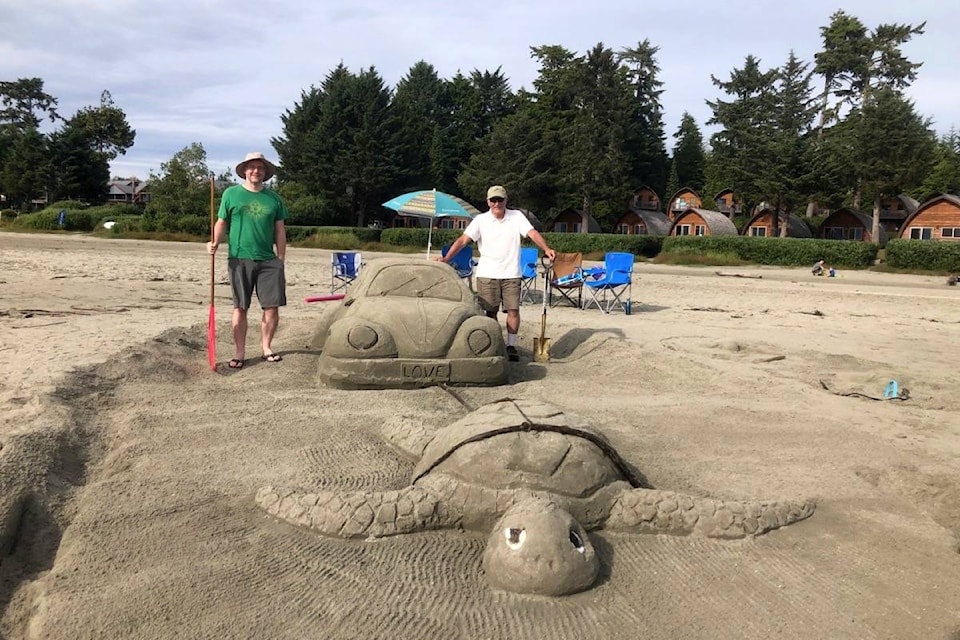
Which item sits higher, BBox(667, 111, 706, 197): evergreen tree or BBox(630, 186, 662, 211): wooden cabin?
BBox(667, 111, 706, 197): evergreen tree

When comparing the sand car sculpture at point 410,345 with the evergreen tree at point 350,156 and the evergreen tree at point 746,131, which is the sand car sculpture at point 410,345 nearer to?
the evergreen tree at point 746,131

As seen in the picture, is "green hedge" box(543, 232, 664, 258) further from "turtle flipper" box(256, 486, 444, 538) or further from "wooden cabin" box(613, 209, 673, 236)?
"turtle flipper" box(256, 486, 444, 538)

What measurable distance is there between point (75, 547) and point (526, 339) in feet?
20.7

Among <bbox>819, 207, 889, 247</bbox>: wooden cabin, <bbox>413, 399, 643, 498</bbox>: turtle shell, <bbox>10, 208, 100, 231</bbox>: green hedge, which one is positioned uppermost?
<bbox>819, 207, 889, 247</bbox>: wooden cabin

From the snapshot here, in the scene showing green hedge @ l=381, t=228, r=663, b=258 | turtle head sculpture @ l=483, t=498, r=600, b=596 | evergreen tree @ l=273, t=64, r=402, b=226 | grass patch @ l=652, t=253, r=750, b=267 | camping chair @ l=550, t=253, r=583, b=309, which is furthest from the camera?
evergreen tree @ l=273, t=64, r=402, b=226

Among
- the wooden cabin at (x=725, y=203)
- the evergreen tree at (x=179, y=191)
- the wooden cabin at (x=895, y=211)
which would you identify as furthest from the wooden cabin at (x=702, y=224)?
the evergreen tree at (x=179, y=191)

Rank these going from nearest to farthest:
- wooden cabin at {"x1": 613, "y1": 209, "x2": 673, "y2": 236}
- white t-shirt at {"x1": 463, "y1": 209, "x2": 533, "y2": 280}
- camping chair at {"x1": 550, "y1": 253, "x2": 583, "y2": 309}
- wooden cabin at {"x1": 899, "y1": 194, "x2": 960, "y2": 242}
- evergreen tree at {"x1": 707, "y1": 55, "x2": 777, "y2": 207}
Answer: white t-shirt at {"x1": 463, "y1": 209, "x2": 533, "y2": 280} → camping chair at {"x1": 550, "y1": 253, "x2": 583, "y2": 309} → wooden cabin at {"x1": 899, "y1": 194, "x2": 960, "y2": 242} → evergreen tree at {"x1": 707, "y1": 55, "x2": 777, "y2": 207} → wooden cabin at {"x1": 613, "y1": 209, "x2": 673, "y2": 236}

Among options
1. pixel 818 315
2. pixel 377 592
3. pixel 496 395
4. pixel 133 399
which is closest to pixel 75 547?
pixel 377 592

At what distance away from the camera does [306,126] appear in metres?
53.3

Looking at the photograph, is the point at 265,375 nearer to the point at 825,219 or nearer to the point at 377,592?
the point at 377,592

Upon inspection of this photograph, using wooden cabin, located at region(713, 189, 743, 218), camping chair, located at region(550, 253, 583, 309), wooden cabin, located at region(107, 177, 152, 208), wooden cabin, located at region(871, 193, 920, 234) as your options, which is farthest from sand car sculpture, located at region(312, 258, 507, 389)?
wooden cabin, located at region(107, 177, 152, 208)

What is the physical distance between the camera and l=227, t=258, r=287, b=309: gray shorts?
6.22 meters

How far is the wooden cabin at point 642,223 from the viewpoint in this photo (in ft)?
149

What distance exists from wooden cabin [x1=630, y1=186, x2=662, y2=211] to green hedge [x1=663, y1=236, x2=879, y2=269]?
19585mm
